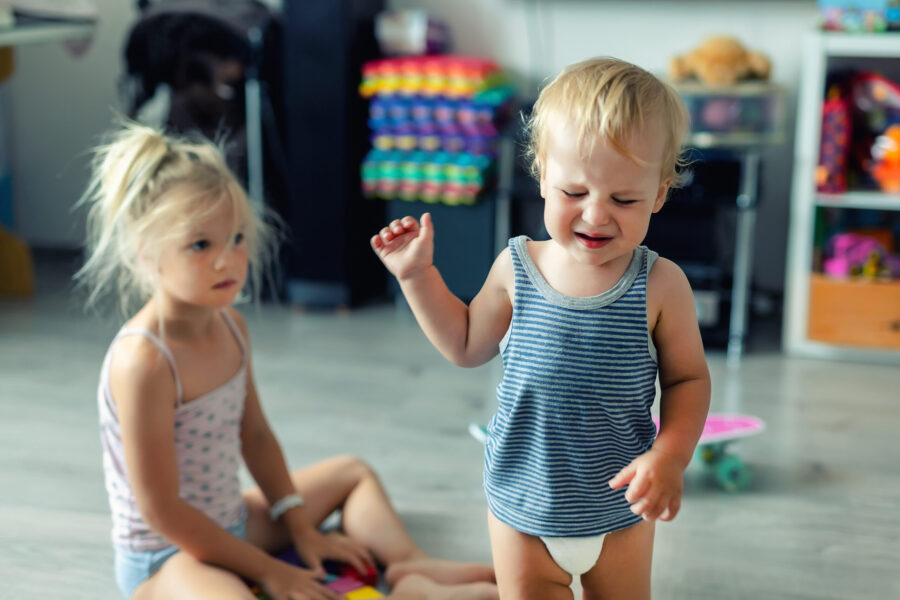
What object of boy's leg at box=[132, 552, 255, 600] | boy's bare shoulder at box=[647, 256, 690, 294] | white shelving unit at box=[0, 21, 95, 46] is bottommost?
boy's leg at box=[132, 552, 255, 600]

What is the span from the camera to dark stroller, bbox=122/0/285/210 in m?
2.47

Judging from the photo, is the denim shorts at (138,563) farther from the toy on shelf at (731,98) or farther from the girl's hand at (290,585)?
the toy on shelf at (731,98)

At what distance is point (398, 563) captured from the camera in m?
1.33

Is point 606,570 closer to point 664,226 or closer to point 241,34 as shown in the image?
point 664,226

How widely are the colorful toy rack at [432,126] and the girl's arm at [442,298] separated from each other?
1.51m

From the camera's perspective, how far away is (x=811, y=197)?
2234 mm

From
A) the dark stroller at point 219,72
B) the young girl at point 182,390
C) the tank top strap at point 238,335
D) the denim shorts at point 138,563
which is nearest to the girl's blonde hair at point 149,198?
the young girl at point 182,390

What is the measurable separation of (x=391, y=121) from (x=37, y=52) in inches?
46.3

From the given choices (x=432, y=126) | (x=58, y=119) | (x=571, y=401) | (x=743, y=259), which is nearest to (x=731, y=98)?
(x=743, y=259)

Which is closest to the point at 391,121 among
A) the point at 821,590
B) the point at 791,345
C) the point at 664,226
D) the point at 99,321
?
the point at 664,226

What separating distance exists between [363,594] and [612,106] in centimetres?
72

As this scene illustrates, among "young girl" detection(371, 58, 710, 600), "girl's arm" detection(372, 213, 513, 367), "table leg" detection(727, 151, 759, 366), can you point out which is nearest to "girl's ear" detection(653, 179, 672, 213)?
"young girl" detection(371, 58, 710, 600)

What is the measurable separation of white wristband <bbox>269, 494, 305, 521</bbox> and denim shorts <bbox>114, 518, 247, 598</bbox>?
157 millimetres

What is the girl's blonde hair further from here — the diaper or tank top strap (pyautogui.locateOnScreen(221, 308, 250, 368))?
the diaper
